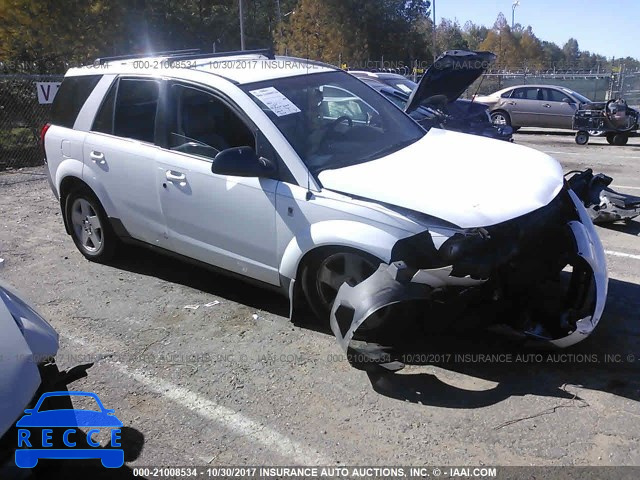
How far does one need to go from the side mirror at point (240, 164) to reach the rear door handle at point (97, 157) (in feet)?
5.67

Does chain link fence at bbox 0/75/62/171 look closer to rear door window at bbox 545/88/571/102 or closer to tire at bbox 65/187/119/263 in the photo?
tire at bbox 65/187/119/263

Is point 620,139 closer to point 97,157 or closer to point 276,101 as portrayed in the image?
point 276,101

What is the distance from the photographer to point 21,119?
14.2m

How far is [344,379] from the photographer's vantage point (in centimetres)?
379

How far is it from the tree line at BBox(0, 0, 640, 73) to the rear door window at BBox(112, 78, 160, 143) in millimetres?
13086

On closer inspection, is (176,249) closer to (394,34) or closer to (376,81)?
(376,81)

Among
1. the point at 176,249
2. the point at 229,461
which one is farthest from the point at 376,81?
the point at 229,461

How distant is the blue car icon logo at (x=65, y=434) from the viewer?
7.65 feet

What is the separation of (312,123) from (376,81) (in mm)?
8533

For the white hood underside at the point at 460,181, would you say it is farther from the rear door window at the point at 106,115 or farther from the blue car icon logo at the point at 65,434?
the rear door window at the point at 106,115

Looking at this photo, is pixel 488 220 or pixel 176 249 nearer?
pixel 488 220

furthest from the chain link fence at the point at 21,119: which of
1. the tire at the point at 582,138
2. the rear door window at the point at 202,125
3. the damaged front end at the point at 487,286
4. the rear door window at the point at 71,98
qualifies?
the tire at the point at 582,138

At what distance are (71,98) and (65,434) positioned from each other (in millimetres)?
4019

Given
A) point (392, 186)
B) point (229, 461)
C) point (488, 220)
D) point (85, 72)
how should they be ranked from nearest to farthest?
point (229, 461), point (488, 220), point (392, 186), point (85, 72)
